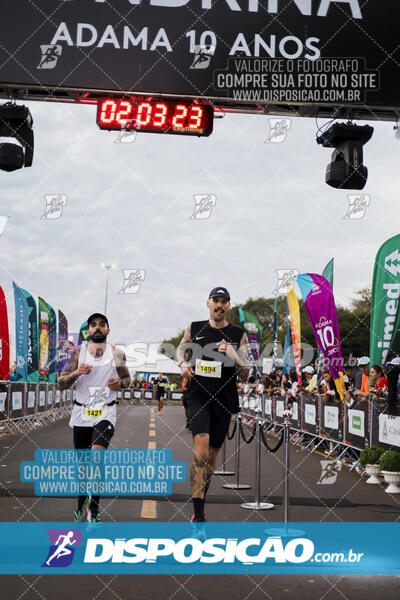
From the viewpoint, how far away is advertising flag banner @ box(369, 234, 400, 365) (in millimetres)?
11391

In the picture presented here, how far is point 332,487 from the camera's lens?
941 cm

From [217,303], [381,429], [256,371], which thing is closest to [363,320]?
[256,371]

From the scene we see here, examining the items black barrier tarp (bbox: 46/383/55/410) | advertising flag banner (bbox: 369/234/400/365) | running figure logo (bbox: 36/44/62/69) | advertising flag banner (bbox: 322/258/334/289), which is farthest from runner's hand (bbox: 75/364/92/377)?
black barrier tarp (bbox: 46/383/55/410)

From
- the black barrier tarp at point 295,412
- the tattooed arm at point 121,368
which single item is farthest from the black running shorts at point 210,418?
the black barrier tarp at point 295,412

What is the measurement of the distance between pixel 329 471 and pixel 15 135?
24.1 ft

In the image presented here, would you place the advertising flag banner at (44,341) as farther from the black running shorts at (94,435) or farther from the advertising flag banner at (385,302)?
the black running shorts at (94,435)

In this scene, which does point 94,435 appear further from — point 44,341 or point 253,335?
point 253,335

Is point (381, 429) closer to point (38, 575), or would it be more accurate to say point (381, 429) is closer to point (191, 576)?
point (191, 576)

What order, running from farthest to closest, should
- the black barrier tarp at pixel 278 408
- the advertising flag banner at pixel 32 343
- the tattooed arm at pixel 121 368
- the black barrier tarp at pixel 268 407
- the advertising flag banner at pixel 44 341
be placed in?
the advertising flag banner at pixel 44 341, the advertising flag banner at pixel 32 343, the black barrier tarp at pixel 268 407, the black barrier tarp at pixel 278 408, the tattooed arm at pixel 121 368

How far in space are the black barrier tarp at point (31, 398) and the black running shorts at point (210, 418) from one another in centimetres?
1350

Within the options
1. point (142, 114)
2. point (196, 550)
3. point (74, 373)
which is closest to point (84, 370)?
point (74, 373)

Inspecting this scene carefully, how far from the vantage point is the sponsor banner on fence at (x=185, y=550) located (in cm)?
485

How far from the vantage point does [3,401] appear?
51.3 ft

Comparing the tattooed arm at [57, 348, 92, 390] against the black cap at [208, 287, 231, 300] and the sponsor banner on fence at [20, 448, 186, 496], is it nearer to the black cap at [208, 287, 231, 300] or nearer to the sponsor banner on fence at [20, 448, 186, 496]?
the sponsor banner on fence at [20, 448, 186, 496]
